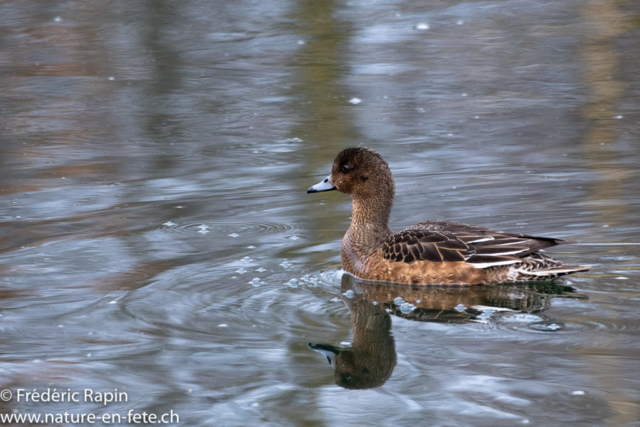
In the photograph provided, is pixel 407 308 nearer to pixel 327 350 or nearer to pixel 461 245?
pixel 461 245

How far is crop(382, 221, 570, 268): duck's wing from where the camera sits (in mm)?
6680

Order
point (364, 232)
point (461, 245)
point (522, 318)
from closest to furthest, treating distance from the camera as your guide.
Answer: point (522, 318) < point (461, 245) < point (364, 232)

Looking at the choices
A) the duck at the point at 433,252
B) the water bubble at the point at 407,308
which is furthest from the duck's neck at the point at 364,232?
the water bubble at the point at 407,308

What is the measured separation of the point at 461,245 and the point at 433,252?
0.21 metres

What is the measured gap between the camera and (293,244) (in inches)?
314

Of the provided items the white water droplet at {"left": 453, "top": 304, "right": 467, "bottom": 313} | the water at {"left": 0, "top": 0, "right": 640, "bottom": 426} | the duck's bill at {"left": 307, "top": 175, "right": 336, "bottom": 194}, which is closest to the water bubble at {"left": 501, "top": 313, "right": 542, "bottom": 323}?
the water at {"left": 0, "top": 0, "right": 640, "bottom": 426}

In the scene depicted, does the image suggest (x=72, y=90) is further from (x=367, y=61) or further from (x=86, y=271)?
(x=86, y=271)

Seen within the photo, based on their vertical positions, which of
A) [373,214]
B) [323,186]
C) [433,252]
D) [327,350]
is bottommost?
[327,350]

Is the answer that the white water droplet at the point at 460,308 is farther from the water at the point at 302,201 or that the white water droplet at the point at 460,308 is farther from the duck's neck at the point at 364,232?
the duck's neck at the point at 364,232

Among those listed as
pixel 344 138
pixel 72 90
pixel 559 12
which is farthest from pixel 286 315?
pixel 559 12

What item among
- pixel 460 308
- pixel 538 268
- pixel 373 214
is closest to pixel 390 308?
pixel 460 308

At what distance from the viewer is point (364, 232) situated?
296 inches

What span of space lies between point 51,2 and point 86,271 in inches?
541

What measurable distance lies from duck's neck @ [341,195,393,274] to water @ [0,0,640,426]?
202mm
